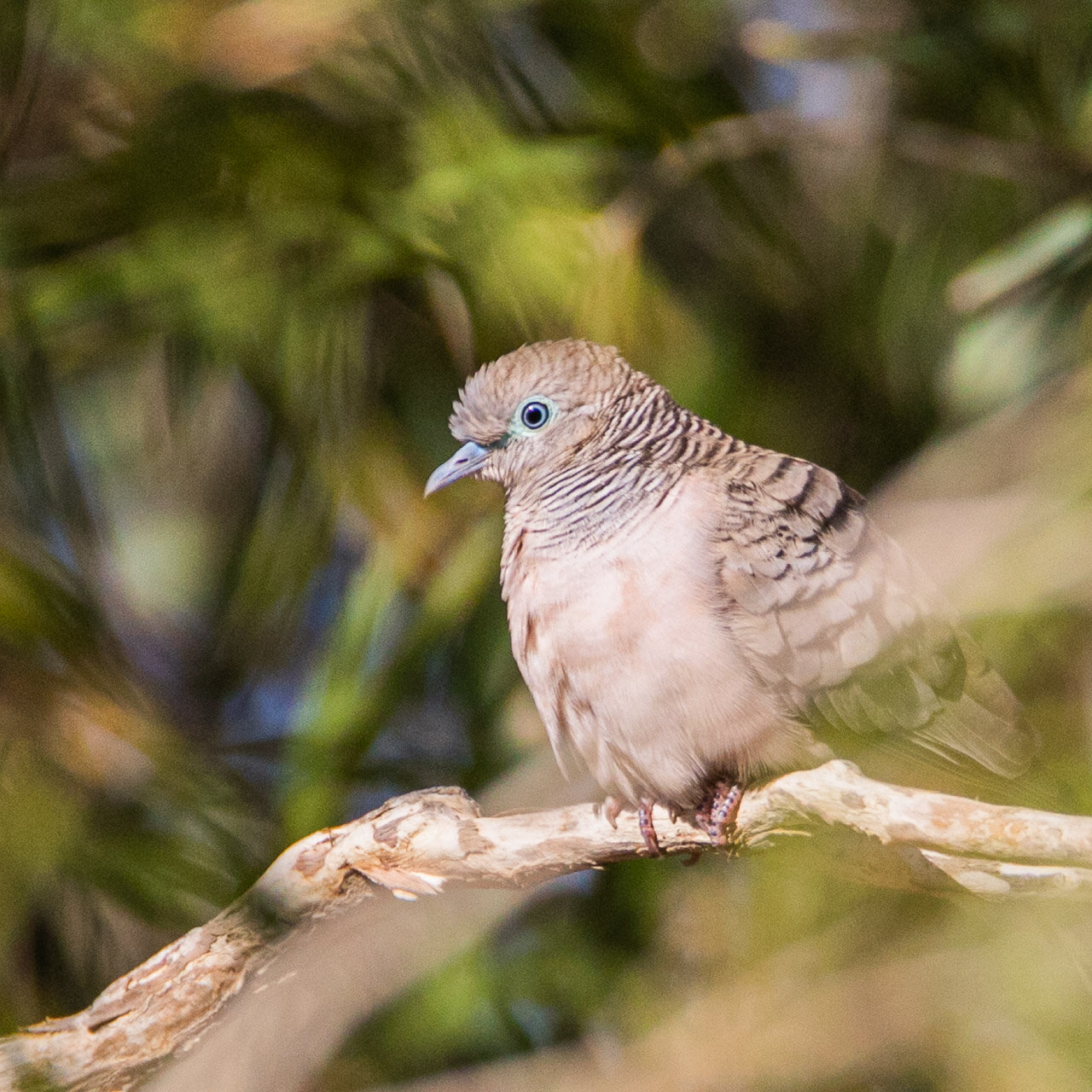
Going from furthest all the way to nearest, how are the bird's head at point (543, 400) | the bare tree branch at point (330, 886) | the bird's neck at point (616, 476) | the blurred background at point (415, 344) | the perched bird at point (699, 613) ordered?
the blurred background at point (415, 344) < the bird's head at point (543, 400) < the bird's neck at point (616, 476) < the perched bird at point (699, 613) < the bare tree branch at point (330, 886)

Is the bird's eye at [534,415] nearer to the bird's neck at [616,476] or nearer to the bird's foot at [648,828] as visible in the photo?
the bird's neck at [616,476]

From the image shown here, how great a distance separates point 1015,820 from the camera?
44.4 inches

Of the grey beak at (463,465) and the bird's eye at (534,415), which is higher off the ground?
the bird's eye at (534,415)

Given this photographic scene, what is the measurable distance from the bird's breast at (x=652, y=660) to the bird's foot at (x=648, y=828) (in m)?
0.02

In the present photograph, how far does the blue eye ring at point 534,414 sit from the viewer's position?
5.58 feet

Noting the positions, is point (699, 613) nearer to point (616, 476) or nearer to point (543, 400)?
point (616, 476)

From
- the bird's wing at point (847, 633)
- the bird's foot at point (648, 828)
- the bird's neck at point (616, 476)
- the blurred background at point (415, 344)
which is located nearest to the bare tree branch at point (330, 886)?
the bird's foot at point (648, 828)

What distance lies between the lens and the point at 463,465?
1.78 meters

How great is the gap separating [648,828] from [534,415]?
60 cm

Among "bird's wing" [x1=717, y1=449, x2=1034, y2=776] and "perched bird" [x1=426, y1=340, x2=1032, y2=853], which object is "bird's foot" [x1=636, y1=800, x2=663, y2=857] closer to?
"perched bird" [x1=426, y1=340, x2=1032, y2=853]

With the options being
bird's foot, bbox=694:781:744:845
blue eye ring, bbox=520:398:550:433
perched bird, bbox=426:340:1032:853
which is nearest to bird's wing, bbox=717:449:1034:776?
perched bird, bbox=426:340:1032:853

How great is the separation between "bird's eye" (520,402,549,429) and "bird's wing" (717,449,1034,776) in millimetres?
290

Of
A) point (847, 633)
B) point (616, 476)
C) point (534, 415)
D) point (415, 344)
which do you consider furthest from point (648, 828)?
point (415, 344)

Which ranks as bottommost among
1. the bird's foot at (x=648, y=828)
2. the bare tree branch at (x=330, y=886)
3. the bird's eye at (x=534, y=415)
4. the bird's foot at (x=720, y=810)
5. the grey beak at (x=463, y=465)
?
the bird's foot at (x=720, y=810)
